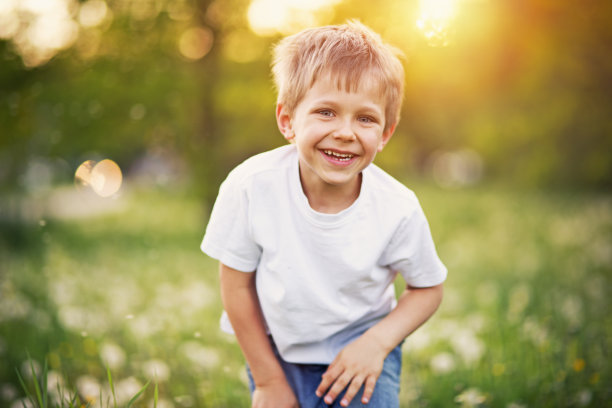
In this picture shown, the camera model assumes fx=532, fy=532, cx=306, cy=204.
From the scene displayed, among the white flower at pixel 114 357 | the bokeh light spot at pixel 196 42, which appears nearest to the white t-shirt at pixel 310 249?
the white flower at pixel 114 357

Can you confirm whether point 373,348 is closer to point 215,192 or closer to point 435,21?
point 435,21

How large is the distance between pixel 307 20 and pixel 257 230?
3513 millimetres

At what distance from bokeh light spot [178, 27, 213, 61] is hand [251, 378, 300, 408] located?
668cm

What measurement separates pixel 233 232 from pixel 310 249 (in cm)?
26

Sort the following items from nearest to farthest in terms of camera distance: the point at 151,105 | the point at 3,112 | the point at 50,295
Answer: the point at 50,295, the point at 3,112, the point at 151,105

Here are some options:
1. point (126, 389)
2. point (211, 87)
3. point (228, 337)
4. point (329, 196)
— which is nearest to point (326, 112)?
point (329, 196)

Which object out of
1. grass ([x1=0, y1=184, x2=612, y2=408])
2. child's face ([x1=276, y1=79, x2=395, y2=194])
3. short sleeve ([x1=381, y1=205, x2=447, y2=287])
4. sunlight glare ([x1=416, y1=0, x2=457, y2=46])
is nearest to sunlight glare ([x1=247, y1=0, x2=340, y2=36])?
sunlight glare ([x1=416, y1=0, x2=457, y2=46])

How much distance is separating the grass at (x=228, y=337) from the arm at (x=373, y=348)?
0.50m

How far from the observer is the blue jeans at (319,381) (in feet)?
5.58

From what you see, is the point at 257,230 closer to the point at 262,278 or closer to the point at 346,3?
the point at 262,278

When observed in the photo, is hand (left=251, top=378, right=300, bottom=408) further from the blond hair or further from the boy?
the blond hair

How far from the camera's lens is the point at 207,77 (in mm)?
7863

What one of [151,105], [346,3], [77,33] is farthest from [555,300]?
[77,33]

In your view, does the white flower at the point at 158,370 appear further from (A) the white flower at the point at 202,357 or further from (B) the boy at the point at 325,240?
(B) the boy at the point at 325,240
